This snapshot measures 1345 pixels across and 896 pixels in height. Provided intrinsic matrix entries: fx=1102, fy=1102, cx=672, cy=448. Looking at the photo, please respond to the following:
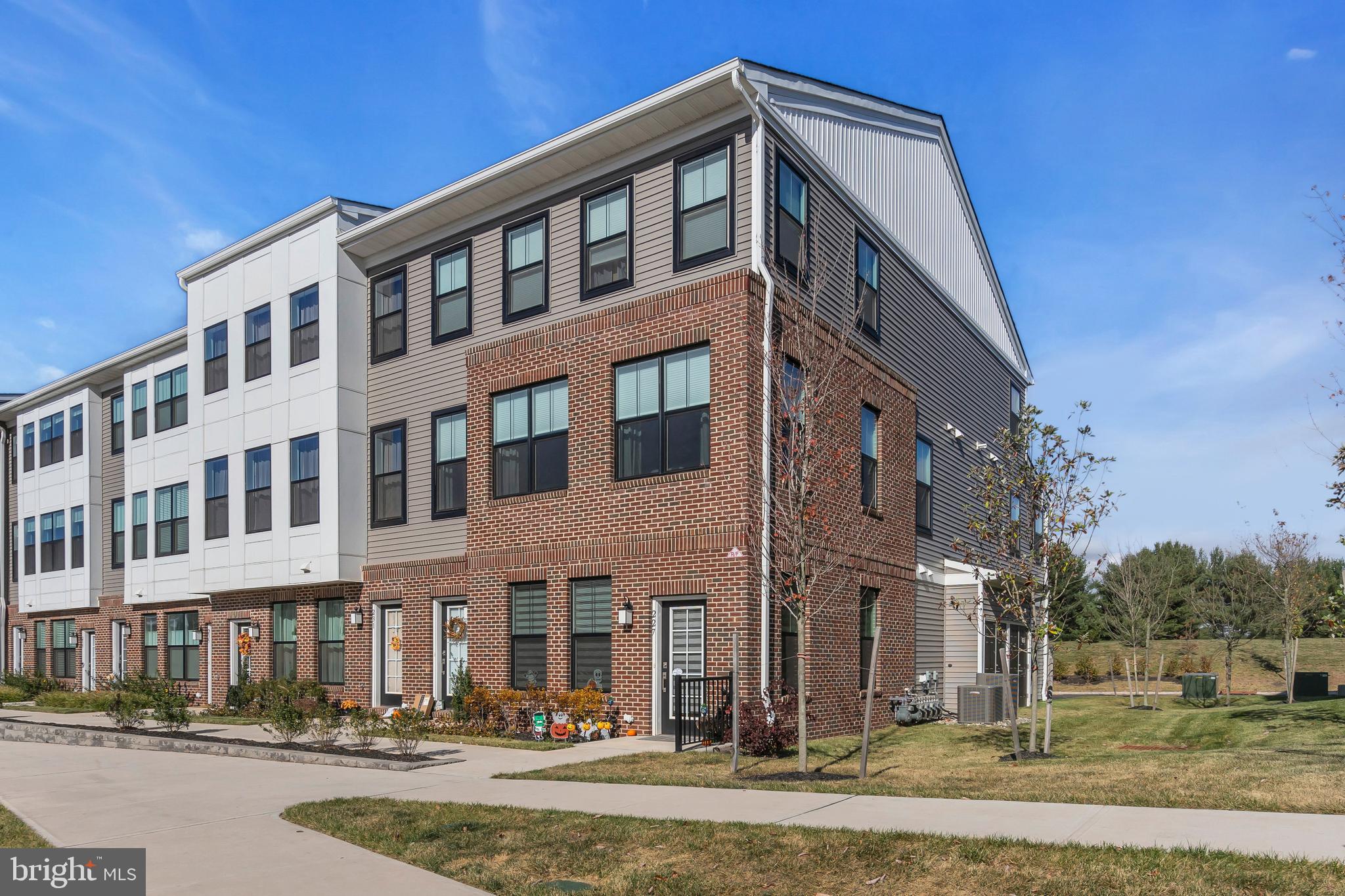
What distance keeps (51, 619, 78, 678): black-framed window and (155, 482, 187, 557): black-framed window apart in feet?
24.3

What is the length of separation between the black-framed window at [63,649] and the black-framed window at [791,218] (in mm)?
27617

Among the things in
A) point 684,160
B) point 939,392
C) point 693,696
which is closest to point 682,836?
point 693,696

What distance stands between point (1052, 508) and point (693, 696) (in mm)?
5686

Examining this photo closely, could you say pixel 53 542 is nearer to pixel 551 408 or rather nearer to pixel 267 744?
pixel 267 744

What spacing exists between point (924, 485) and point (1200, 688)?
1051cm

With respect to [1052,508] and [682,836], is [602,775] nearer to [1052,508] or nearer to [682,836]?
[682,836]

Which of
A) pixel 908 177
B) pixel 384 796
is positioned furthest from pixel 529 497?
pixel 908 177

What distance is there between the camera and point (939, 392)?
24531 mm

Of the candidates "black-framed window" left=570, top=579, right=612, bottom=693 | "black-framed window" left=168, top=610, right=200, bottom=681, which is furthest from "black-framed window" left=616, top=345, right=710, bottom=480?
"black-framed window" left=168, top=610, right=200, bottom=681

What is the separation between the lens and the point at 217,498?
2548cm

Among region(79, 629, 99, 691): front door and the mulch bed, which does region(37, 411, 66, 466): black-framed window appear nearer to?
region(79, 629, 99, 691): front door

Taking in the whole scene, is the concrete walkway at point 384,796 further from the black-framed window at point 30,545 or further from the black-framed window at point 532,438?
the black-framed window at point 30,545

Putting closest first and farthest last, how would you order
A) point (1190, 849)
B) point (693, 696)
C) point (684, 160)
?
point (1190, 849)
point (693, 696)
point (684, 160)

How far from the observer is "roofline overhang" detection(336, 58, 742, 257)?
16406 mm
